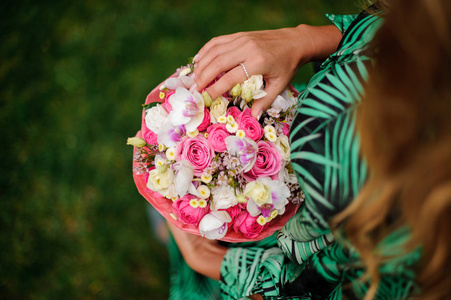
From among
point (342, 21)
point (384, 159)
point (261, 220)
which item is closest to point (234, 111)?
point (261, 220)

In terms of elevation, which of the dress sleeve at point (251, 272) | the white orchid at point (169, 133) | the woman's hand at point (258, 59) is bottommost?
the dress sleeve at point (251, 272)

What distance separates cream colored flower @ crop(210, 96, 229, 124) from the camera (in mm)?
1058

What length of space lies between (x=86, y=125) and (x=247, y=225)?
6.10 ft

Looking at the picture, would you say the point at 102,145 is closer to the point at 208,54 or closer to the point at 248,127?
the point at 208,54

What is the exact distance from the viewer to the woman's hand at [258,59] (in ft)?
3.73

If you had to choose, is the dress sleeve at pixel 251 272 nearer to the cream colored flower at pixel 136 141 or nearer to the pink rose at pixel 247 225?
the pink rose at pixel 247 225

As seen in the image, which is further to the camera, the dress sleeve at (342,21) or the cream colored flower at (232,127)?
the dress sleeve at (342,21)

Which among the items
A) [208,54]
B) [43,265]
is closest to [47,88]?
[43,265]

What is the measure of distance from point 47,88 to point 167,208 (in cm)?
194

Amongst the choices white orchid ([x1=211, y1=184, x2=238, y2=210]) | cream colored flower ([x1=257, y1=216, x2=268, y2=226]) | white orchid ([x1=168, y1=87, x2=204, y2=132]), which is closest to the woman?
cream colored flower ([x1=257, y1=216, x2=268, y2=226])

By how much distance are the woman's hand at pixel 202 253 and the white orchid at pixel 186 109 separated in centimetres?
70

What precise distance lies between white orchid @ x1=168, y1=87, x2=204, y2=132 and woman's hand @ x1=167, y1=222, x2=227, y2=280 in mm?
699

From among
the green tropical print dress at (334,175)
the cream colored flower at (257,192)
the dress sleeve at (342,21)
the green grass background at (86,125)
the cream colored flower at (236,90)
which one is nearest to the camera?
the green tropical print dress at (334,175)

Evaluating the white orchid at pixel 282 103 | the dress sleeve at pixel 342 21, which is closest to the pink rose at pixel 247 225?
the white orchid at pixel 282 103
